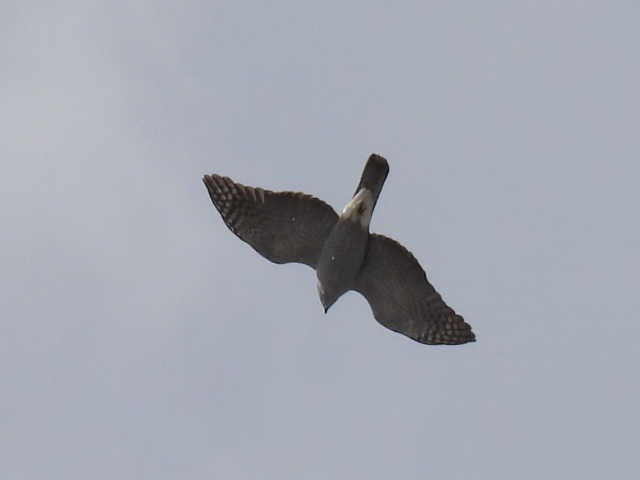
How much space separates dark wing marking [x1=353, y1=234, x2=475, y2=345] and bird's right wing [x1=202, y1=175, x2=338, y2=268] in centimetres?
109

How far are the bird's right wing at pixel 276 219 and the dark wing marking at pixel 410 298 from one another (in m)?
1.09

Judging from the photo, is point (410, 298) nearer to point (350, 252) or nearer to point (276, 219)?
point (350, 252)

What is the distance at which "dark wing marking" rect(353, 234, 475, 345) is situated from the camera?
18797mm

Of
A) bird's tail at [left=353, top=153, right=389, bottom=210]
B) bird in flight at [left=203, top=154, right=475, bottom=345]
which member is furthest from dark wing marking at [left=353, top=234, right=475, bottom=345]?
bird's tail at [left=353, top=153, right=389, bottom=210]

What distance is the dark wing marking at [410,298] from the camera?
18.8 meters

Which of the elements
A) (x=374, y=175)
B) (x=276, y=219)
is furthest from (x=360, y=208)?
(x=276, y=219)

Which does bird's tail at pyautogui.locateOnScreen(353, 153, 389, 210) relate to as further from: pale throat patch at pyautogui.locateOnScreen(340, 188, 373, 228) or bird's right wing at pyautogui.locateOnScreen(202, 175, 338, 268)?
bird's right wing at pyautogui.locateOnScreen(202, 175, 338, 268)

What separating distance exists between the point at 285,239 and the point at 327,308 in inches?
64.8

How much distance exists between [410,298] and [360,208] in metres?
2.14

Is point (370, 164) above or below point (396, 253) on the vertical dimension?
above

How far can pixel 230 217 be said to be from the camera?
1898 centimetres

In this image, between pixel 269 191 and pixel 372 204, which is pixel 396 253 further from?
pixel 269 191

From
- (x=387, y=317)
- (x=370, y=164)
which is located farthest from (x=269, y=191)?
(x=387, y=317)

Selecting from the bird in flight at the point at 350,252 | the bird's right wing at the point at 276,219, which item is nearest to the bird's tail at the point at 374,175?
the bird in flight at the point at 350,252
